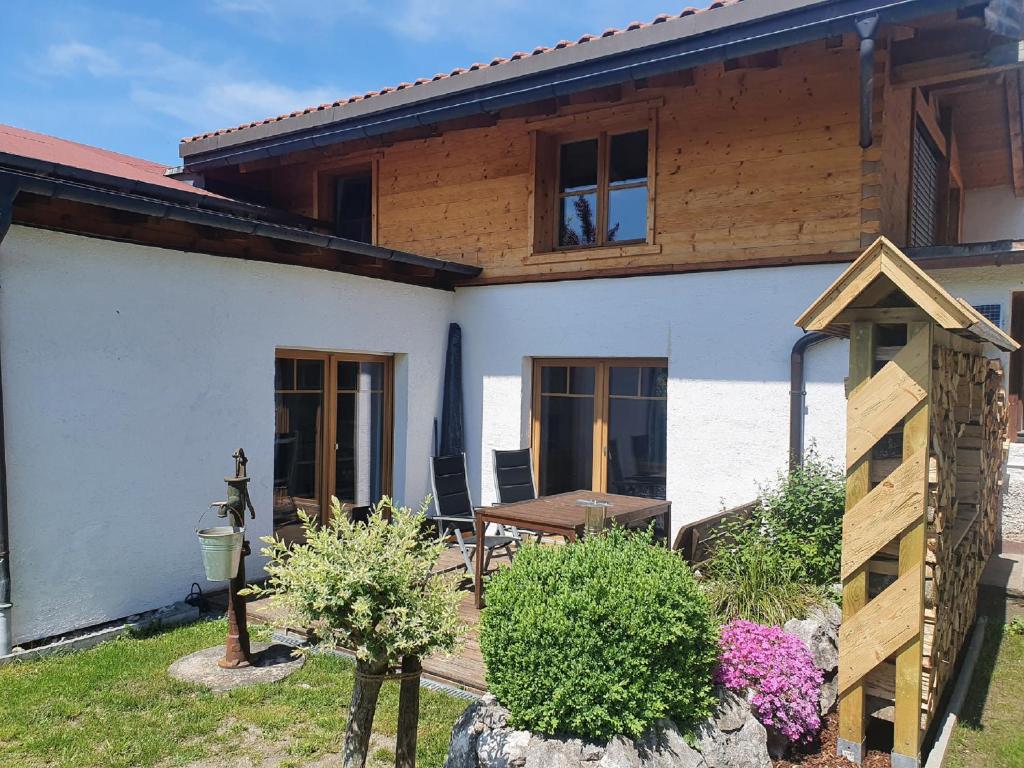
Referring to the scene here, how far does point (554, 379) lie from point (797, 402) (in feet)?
8.81

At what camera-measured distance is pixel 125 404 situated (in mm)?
5406

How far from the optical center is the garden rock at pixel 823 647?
13.3 feet

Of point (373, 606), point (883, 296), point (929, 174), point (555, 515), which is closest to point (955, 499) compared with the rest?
point (883, 296)

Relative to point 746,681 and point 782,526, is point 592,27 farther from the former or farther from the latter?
point 746,681

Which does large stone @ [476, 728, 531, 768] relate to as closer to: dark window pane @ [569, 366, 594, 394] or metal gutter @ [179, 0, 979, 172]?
dark window pane @ [569, 366, 594, 394]

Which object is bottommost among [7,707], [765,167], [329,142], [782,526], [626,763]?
Answer: [7,707]

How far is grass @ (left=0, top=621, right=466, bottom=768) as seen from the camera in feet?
11.9

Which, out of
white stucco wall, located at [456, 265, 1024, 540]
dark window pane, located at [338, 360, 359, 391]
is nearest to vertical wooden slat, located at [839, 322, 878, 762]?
white stucco wall, located at [456, 265, 1024, 540]

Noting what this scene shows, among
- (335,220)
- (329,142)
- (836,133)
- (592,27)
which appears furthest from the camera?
(335,220)

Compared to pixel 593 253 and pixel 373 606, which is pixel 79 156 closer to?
pixel 593 253

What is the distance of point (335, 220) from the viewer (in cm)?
981

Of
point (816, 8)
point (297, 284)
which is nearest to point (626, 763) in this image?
point (297, 284)

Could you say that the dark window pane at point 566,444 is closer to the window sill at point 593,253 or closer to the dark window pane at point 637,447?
the dark window pane at point 637,447

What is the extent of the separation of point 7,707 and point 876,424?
4821mm
